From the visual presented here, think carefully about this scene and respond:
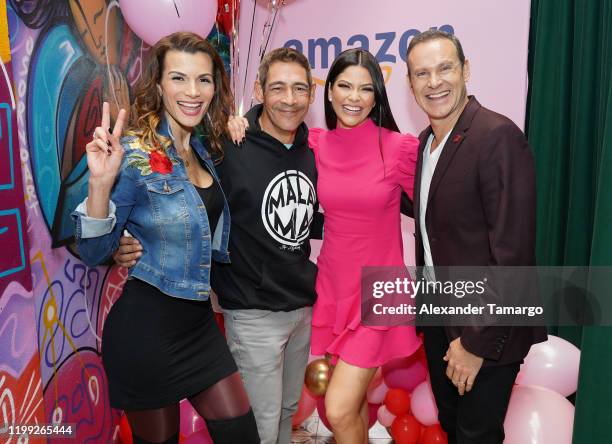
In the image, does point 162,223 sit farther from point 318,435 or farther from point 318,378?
point 318,435

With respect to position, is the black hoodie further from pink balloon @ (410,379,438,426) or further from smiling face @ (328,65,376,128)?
pink balloon @ (410,379,438,426)

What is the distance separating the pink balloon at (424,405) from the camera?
2383mm

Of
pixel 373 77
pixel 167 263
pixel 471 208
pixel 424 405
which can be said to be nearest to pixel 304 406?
pixel 424 405

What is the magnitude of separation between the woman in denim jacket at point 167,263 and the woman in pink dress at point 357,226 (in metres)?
0.43

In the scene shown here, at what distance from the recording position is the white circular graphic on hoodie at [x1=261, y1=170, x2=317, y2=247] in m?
1.97

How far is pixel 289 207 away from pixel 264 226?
125mm

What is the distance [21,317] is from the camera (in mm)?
1862

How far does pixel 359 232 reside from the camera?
80.4 inches

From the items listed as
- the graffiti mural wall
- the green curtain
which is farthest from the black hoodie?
the green curtain

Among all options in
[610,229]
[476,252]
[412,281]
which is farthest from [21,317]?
[610,229]

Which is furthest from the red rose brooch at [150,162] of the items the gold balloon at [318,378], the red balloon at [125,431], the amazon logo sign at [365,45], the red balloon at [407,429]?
the amazon logo sign at [365,45]

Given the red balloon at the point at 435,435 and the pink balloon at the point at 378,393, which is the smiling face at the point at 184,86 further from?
the red balloon at the point at 435,435

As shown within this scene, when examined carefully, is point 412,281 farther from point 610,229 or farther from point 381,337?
point 610,229

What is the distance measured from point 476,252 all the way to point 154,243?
102 centimetres
